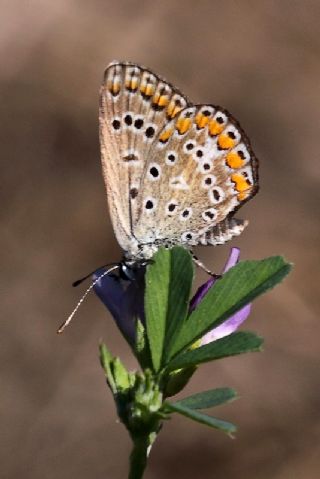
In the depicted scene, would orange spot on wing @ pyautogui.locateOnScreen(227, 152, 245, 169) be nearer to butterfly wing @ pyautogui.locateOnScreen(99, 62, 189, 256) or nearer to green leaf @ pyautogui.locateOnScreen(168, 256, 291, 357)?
butterfly wing @ pyautogui.locateOnScreen(99, 62, 189, 256)

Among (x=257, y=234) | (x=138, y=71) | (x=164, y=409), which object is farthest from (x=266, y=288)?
(x=257, y=234)

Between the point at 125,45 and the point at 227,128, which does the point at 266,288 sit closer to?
the point at 227,128

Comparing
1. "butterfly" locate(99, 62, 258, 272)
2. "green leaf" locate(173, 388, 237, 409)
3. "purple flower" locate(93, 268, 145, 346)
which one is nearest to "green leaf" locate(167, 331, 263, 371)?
"green leaf" locate(173, 388, 237, 409)

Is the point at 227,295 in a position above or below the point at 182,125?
below

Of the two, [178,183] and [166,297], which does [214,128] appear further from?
[166,297]

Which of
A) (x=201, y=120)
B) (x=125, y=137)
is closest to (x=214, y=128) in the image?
(x=201, y=120)

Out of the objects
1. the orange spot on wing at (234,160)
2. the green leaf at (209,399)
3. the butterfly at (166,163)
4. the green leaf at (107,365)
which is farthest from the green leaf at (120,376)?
the orange spot on wing at (234,160)
